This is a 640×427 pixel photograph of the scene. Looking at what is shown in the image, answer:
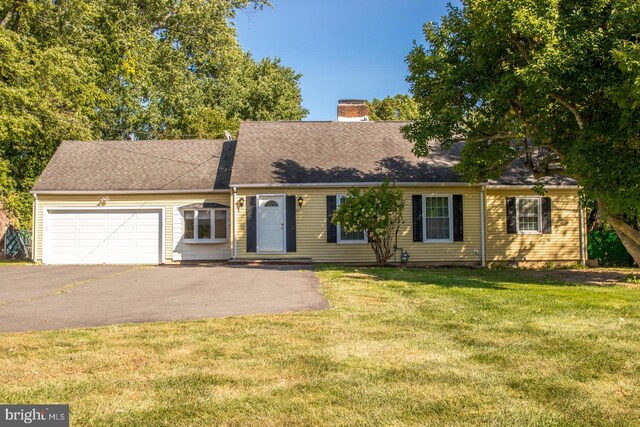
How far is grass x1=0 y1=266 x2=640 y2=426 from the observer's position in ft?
12.2

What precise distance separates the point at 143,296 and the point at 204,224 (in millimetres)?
9490

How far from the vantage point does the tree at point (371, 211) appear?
1582 cm

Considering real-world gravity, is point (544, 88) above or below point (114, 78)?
below

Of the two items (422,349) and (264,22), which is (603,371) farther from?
(264,22)

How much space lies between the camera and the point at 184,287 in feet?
35.2

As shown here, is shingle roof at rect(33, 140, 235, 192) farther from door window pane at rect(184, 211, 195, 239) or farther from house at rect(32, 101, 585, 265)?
door window pane at rect(184, 211, 195, 239)

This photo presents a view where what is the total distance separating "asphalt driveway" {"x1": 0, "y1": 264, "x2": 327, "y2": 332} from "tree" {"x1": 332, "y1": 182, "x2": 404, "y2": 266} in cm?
266

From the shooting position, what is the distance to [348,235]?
58.3 ft

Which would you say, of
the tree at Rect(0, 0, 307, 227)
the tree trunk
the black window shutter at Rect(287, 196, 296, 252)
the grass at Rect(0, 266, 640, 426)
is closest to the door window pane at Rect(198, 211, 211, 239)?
the black window shutter at Rect(287, 196, 296, 252)

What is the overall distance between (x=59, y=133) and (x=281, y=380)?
2084 centimetres

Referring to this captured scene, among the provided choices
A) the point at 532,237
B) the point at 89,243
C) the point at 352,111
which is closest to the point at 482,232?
the point at 532,237

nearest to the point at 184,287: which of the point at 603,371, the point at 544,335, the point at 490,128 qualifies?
the point at 544,335

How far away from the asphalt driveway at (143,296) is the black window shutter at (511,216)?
784 cm
